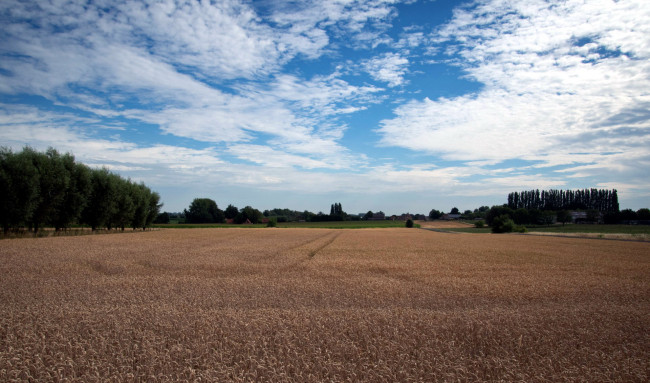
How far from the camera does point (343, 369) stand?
4.58 metres

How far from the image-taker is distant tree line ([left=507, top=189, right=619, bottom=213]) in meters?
162

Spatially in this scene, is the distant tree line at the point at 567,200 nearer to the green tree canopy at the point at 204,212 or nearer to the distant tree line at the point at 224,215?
the distant tree line at the point at 224,215

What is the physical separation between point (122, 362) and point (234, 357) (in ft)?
4.82

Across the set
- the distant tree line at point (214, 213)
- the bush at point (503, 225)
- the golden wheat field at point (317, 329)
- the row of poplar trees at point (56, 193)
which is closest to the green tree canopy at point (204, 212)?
the distant tree line at point (214, 213)

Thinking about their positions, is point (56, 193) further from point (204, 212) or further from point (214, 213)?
point (214, 213)

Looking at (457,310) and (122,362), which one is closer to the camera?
(122,362)

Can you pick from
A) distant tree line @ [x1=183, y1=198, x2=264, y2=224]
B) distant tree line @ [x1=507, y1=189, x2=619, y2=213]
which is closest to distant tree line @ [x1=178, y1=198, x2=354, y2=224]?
distant tree line @ [x1=183, y1=198, x2=264, y2=224]

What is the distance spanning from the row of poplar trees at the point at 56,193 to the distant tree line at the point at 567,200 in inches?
6314

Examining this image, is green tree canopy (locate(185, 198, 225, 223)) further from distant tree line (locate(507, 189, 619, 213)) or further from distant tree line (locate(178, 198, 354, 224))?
distant tree line (locate(507, 189, 619, 213))

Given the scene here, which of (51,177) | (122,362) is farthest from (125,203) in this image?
(122,362)

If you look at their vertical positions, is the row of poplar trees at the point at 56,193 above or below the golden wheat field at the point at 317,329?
above

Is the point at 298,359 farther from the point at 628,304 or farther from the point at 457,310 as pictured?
the point at 628,304

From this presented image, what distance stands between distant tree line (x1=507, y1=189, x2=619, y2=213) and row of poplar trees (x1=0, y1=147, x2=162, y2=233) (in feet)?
526

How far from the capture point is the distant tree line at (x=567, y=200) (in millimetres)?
161500
